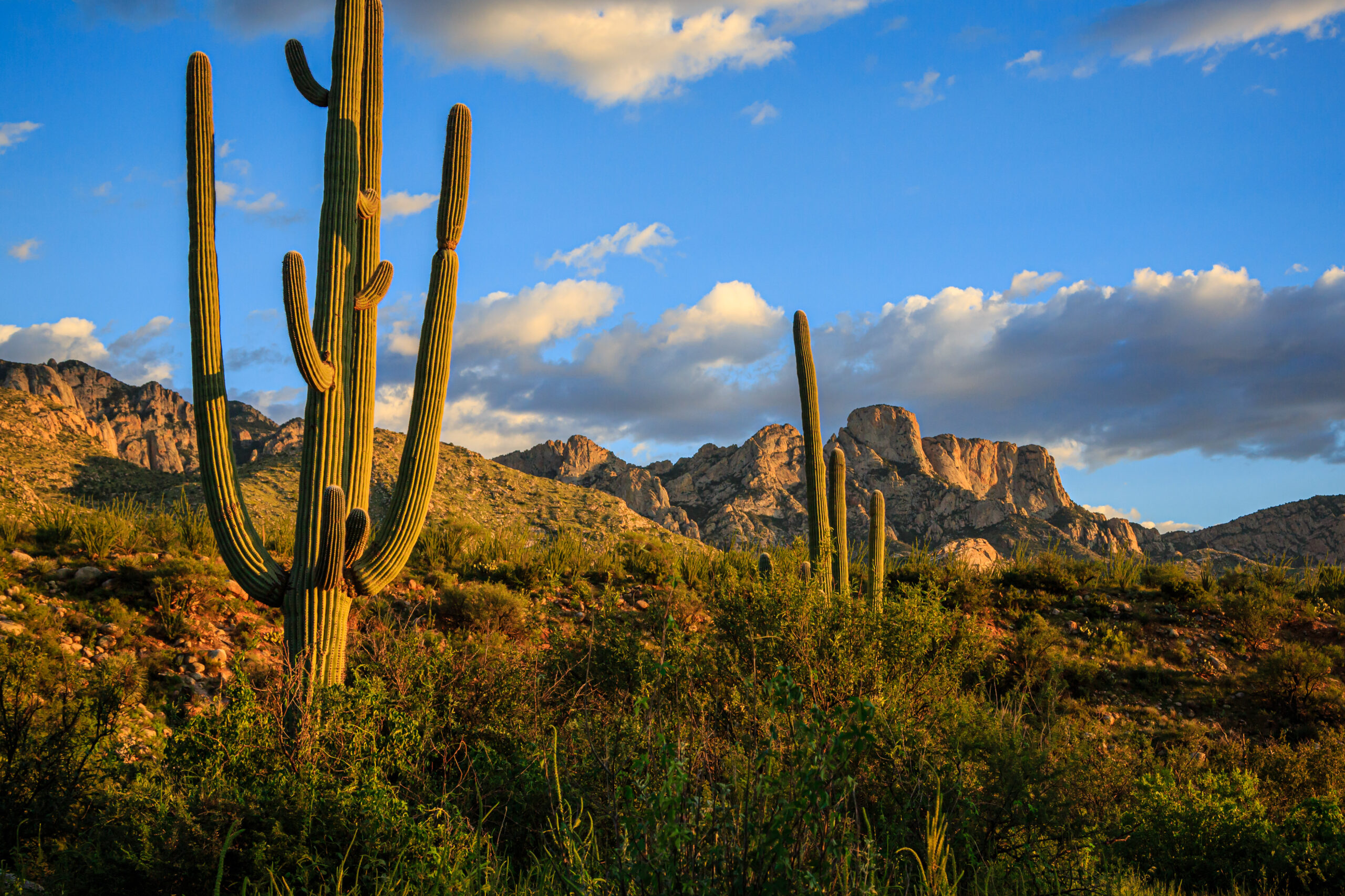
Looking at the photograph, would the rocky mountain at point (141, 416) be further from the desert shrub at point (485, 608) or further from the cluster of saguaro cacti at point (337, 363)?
the cluster of saguaro cacti at point (337, 363)

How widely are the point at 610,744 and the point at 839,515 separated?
21.0 ft

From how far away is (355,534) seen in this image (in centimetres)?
651

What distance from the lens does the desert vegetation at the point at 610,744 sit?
125 inches

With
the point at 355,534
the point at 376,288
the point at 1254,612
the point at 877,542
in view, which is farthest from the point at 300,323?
the point at 1254,612

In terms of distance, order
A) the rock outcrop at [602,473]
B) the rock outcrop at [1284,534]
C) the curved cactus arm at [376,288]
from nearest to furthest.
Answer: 1. the curved cactus arm at [376,288]
2. the rock outcrop at [1284,534]
3. the rock outcrop at [602,473]

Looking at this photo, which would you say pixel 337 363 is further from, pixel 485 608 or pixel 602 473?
pixel 602 473

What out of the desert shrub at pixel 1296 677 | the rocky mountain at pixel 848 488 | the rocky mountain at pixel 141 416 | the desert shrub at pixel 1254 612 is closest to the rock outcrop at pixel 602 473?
the rocky mountain at pixel 848 488

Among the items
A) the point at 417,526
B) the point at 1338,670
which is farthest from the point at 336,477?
the point at 1338,670

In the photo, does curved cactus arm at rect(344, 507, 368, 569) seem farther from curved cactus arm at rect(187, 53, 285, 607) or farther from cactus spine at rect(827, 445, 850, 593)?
cactus spine at rect(827, 445, 850, 593)

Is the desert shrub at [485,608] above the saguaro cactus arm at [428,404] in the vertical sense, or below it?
below

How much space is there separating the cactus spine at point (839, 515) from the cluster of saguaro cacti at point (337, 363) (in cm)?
523

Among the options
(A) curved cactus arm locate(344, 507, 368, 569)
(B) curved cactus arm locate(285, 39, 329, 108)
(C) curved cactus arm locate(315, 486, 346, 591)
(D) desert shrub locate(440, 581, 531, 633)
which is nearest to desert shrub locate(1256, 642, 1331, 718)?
(D) desert shrub locate(440, 581, 531, 633)

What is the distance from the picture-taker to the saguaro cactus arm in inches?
271

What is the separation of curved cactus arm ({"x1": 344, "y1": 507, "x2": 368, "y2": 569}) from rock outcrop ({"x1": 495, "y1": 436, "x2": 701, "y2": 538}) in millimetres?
42101
